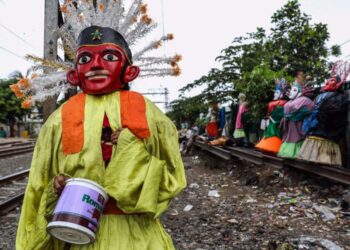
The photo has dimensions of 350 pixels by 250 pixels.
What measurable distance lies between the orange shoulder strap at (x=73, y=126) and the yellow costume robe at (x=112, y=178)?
0.03m

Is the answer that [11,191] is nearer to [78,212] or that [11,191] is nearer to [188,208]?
[188,208]

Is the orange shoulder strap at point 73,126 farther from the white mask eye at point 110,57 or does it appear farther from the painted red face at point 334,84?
the painted red face at point 334,84

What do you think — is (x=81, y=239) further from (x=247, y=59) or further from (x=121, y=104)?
(x=247, y=59)

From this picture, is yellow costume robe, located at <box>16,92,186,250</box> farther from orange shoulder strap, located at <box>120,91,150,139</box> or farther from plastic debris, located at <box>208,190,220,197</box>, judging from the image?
plastic debris, located at <box>208,190,220,197</box>

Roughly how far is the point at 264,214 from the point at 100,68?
4.16 m

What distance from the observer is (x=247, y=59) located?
575 inches

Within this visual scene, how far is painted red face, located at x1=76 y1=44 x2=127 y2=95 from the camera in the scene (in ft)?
7.23

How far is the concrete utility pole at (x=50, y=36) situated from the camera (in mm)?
3928

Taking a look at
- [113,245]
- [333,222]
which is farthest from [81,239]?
[333,222]

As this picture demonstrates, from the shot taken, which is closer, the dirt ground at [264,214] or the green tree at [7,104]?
the dirt ground at [264,214]

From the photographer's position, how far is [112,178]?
1.96m

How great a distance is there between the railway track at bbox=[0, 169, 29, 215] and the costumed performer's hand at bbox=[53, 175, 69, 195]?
471cm

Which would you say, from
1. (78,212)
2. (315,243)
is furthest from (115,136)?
(315,243)

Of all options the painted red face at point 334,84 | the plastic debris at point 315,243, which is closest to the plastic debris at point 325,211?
the plastic debris at point 315,243
